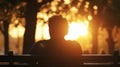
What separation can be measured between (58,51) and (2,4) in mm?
22691

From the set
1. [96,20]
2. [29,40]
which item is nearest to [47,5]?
[29,40]


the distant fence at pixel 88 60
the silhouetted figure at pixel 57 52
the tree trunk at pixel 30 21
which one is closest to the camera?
the silhouetted figure at pixel 57 52

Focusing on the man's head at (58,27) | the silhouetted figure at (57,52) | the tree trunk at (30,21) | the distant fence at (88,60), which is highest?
the tree trunk at (30,21)

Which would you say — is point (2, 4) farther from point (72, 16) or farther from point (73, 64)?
point (73, 64)

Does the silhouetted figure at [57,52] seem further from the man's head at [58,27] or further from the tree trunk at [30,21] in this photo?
the tree trunk at [30,21]

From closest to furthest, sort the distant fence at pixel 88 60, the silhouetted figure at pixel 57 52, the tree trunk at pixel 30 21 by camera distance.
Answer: the silhouetted figure at pixel 57 52 < the distant fence at pixel 88 60 < the tree trunk at pixel 30 21

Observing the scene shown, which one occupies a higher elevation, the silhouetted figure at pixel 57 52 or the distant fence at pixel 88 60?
the silhouetted figure at pixel 57 52

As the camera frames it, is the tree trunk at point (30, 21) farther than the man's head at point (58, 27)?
Yes

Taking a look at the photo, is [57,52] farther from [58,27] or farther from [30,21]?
[30,21]

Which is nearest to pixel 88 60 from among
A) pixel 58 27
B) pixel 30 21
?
pixel 58 27

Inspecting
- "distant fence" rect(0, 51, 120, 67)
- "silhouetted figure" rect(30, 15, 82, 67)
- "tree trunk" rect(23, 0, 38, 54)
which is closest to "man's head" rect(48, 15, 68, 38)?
"silhouetted figure" rect(30, 15, 82, 67)

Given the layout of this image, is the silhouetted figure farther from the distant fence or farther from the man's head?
the distant fence

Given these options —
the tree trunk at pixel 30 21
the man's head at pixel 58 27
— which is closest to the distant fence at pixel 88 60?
the man's head at pixel 58 27

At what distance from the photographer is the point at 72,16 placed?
29.1 m
